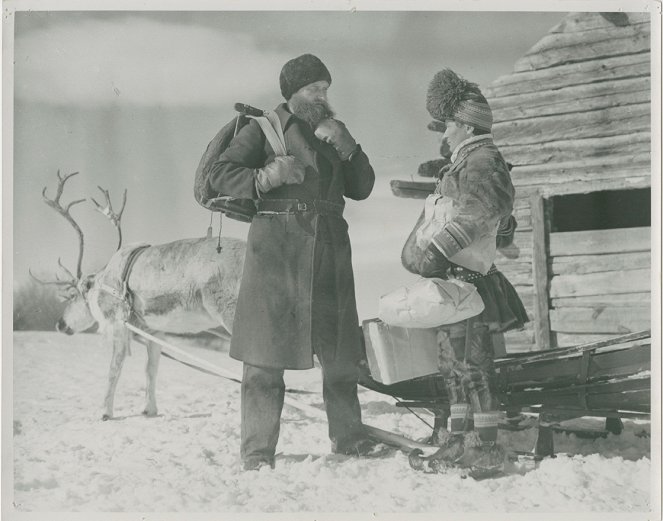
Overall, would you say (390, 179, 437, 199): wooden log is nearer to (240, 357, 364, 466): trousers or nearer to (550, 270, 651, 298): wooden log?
(240, 357, 364, 466): trousers

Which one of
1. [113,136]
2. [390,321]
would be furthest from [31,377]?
[390,321]

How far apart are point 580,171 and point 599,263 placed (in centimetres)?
65

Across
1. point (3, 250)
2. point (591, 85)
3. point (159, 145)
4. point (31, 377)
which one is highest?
point (591, 85)

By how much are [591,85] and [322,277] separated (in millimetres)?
2440

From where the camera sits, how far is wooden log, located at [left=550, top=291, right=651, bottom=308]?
4789 mm

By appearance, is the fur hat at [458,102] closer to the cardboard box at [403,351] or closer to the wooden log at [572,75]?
the cardboard box at [403,351]

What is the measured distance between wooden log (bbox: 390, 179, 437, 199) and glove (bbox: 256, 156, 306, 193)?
2.24ft

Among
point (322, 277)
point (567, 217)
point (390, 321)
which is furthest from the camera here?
point (567, 217)

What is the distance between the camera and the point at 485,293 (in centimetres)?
373

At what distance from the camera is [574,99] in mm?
5273

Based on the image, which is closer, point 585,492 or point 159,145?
point 585,492

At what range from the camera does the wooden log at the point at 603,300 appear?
479 centimetres

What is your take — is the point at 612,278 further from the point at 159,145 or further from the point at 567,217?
the point at 159,145

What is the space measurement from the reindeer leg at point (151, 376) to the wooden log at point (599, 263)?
286 centimetres
